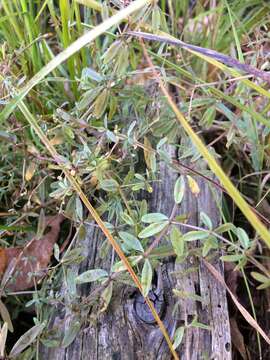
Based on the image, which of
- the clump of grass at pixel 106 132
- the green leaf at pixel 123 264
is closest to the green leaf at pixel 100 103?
the clump of grass at pixel 106 132

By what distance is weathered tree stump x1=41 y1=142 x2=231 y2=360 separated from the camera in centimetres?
111

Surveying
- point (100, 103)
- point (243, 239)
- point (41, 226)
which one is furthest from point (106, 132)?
point (243, 239)

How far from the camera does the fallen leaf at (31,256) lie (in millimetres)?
1334

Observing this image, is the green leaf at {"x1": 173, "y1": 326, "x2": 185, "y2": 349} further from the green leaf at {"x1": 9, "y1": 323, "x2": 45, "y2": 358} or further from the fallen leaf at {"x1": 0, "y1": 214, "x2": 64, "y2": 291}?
the fallen leaf at {"x1": 0, "y1": 214, "x2": 64, "y2": 291}

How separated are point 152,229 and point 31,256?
1.43 ft

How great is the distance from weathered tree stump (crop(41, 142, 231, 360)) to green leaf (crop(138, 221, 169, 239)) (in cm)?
15

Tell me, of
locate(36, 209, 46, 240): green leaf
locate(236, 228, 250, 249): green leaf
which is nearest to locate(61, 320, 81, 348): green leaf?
locate(36, 209, 46, 240): green leaf

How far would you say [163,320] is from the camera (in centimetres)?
114

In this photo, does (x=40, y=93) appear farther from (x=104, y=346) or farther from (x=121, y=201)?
(x=104, y=346)

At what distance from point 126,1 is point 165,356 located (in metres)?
0.79

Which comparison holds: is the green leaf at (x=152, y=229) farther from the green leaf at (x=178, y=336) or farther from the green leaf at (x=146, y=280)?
the green leaf at (x=178, y=336)

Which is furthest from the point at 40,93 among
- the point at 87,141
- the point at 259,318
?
the point at 259,318

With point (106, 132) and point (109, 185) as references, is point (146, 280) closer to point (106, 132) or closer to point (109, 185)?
point (109, 185)

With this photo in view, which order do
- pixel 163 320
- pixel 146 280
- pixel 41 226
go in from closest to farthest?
pixel 146 280 < pixel 163 320 < pixel 41 226
